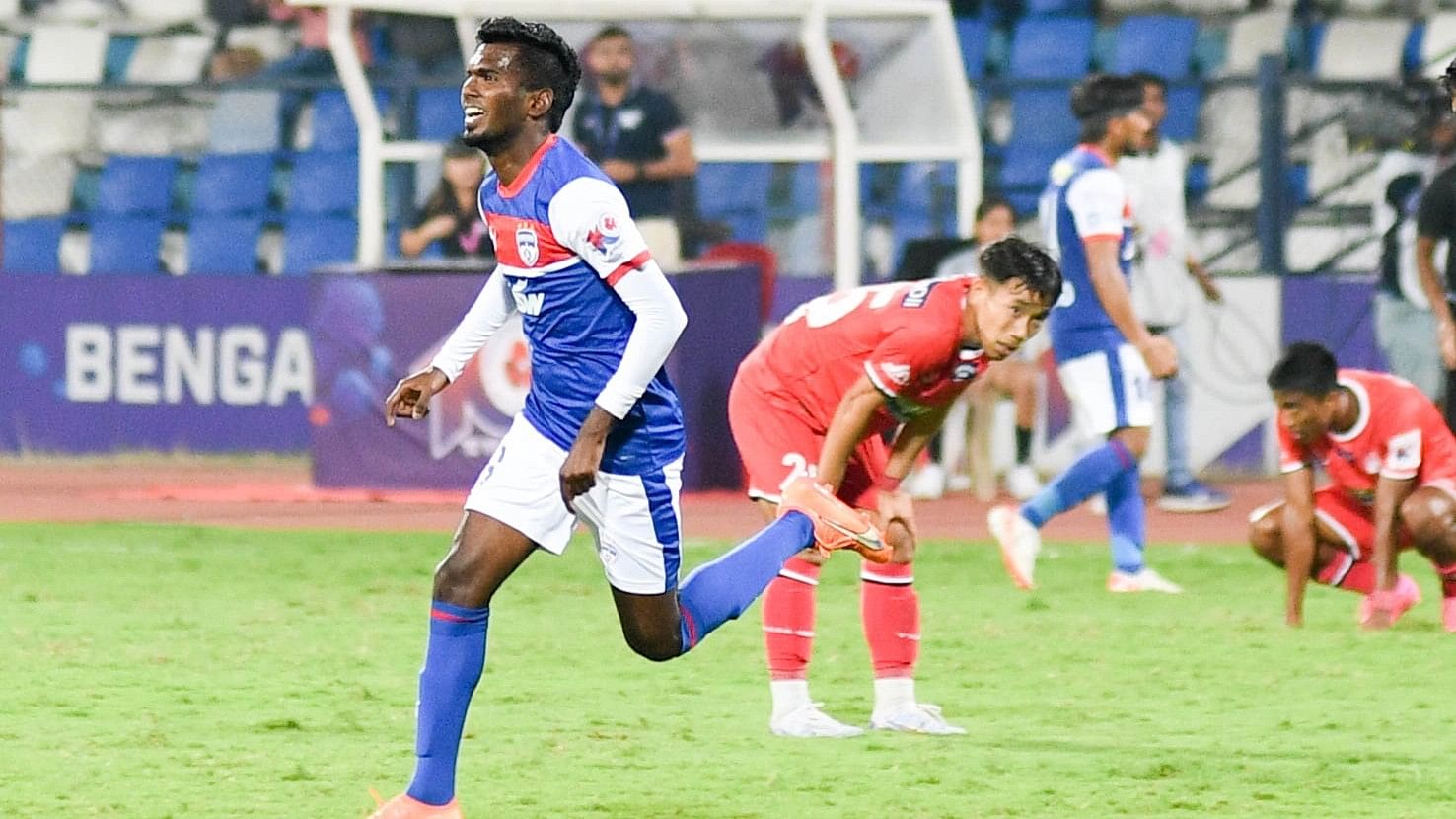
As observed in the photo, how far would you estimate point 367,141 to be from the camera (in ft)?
51.5

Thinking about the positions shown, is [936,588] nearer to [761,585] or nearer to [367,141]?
[761,585]

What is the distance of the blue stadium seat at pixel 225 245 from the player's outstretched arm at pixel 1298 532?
10.3 meters

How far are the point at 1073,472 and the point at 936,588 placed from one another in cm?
86

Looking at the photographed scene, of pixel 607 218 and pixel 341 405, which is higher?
pixel 607 218

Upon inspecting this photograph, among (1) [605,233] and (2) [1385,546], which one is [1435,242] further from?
(1) [605,233]

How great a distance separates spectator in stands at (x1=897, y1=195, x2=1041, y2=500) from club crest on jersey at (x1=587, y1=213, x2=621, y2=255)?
27.5ft

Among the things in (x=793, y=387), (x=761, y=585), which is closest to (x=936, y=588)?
(x=793, y=387)

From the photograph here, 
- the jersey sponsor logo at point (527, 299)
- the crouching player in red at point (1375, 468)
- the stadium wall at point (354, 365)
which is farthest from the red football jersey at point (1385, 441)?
the stadium wall at point (354, 365)

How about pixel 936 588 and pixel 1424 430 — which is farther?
pixel 936 588

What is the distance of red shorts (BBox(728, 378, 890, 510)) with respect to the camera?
7.26 m

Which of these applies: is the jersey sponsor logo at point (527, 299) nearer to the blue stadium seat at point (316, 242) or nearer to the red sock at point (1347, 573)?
the red sock at point (1347, 573)

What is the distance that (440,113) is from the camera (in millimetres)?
17297

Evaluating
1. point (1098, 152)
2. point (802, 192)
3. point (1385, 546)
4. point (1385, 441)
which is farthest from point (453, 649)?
point (802, 192)

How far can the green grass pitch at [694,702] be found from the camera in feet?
21.0
